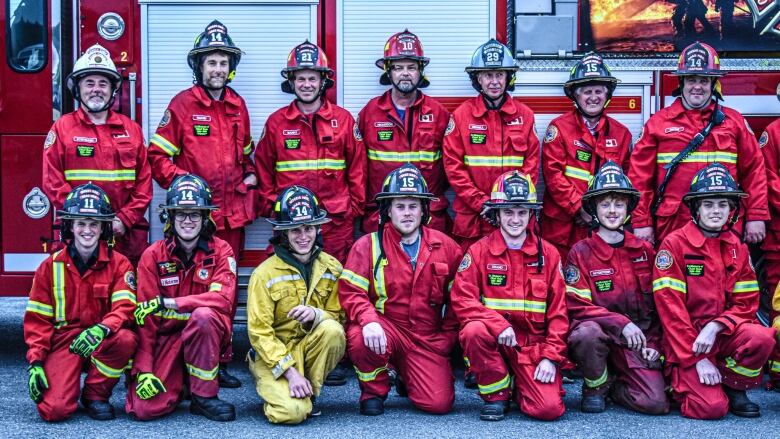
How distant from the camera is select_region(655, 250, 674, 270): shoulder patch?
5.75 m

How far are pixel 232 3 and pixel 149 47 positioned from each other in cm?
67

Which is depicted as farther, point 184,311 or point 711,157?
point 711,157

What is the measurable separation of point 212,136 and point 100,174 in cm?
79

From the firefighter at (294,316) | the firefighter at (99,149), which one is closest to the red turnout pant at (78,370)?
the firefighter at (294,316)

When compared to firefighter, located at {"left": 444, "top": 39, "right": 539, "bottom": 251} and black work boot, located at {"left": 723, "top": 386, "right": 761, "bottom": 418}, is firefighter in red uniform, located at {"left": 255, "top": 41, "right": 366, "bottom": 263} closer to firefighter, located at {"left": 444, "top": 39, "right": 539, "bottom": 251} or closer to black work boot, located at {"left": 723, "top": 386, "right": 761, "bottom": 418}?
firefighter, located at {"left": 444, "top": 39, "right": 539, "bottom": 251}

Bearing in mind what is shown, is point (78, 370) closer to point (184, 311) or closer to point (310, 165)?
point (184, 311)

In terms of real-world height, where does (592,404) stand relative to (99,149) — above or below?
below

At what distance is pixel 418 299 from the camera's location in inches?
230

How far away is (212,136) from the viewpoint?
6570 millimetres

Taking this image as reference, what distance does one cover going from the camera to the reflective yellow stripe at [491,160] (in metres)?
6.61

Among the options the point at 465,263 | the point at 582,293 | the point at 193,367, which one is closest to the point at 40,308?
the point at 193,367

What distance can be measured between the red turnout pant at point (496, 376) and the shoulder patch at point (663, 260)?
92 centimetres

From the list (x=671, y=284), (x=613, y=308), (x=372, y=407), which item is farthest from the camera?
(x=613, y=308)

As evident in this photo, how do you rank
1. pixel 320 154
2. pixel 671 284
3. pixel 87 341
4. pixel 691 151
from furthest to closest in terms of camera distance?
pixel 320 154 < pixel 691 151 < pixel 671 284 < pixel 87 341
